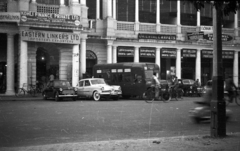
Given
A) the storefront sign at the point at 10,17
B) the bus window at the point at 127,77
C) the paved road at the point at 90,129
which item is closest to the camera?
the paved road at the point at 90,129

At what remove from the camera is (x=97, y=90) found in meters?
23.2

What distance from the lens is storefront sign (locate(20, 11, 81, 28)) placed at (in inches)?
1038

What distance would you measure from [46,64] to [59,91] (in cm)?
965

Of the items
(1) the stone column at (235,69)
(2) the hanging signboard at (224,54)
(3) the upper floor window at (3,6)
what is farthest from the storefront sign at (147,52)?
(3) the upper floor window at (3,6)

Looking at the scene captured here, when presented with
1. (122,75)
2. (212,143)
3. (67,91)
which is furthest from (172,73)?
(212,143)

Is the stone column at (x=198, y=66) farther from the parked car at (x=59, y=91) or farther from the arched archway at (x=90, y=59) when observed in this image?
the parked car at (x=59, y=91)

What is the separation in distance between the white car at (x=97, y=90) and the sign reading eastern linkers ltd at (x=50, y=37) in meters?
5.70

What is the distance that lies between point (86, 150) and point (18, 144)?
2.03 metres

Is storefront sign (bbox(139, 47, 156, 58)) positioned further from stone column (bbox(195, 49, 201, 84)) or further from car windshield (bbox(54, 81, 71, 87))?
car windshield (bbox(54, 81, 71, 87))

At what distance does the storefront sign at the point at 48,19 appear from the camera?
86.5ft

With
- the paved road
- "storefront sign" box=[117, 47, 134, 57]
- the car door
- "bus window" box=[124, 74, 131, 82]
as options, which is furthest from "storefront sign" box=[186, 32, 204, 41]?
the paved road

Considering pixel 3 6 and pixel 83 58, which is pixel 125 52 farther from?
pixel 3 6

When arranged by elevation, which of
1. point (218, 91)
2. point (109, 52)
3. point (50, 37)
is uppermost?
point (50, 37)

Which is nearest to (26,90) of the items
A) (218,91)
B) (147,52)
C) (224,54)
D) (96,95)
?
(96,95)
